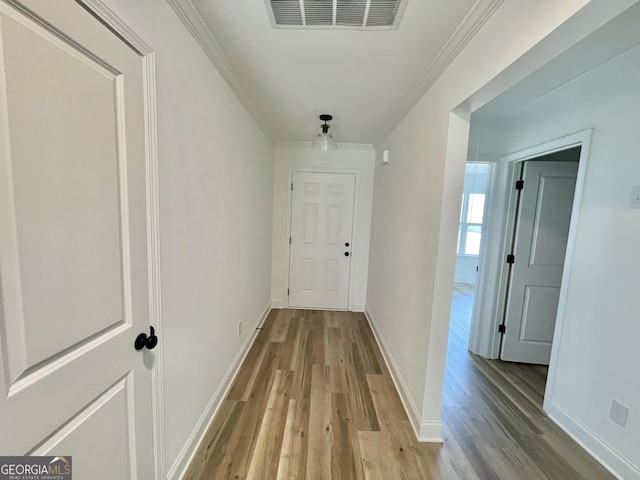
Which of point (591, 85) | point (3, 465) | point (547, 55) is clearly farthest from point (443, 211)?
point (3, 465)

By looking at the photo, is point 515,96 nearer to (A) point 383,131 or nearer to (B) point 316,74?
(A) point 383,131

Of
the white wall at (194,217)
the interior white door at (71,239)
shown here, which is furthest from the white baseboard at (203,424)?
the interior white door at (71,239)

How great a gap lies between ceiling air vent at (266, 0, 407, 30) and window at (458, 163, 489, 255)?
5.98 m

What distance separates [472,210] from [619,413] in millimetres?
Answer: 5649

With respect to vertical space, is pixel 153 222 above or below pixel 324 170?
below

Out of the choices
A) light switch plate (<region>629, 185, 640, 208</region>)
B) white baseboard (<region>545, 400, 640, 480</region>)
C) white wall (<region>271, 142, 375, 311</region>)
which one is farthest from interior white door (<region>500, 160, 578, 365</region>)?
white wall (<region>271, 142, 375, 311</region>)

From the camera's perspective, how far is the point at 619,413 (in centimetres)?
150

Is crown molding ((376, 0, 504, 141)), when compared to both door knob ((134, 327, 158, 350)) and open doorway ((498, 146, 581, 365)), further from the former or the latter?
door knob ((134, 327, 158, 350))

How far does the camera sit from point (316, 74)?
1.76m

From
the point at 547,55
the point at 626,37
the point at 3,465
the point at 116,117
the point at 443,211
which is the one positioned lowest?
the point at 3,465

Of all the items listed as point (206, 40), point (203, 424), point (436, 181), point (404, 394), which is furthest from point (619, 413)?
point (206, 40)

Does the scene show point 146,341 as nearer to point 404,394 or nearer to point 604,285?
point 404,394

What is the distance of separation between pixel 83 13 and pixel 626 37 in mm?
2486

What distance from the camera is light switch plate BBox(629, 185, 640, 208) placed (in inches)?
58.4
